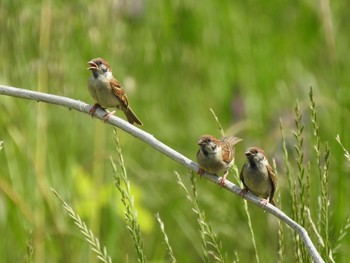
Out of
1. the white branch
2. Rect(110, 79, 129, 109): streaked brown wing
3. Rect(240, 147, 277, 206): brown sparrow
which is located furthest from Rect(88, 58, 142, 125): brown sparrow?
the white branch

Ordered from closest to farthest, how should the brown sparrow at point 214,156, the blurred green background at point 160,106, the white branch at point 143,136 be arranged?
1. the white branch at point 143,136
2. the brown sparrow at point 214,156
3. the blurred green background at point 160,106

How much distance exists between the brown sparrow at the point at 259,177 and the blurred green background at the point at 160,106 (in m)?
0.29

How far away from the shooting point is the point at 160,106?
243 inches

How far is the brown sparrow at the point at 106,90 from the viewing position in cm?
348

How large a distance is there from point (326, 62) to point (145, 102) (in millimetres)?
1356

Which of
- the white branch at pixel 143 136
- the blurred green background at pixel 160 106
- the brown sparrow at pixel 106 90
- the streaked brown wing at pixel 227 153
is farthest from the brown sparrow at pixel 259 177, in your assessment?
the white branch at pixel 143 136

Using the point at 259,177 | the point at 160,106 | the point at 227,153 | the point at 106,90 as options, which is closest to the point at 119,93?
the point at 106,90

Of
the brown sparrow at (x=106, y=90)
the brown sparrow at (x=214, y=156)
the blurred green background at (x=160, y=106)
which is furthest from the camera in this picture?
the blurred green background at (x=160, y=106)

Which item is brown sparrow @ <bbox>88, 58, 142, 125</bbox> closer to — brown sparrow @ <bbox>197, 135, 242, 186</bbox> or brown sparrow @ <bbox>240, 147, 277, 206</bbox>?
brown sparrow @ <bbox>197, 135, 242, 186</bbox>

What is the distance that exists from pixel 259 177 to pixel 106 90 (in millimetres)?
772

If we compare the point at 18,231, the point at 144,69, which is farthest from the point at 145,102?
the point at 18,231

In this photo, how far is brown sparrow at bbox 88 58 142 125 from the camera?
348cm

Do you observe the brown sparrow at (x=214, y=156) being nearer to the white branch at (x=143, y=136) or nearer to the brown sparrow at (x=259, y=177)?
the brown sparrow at (x=259, y=177)

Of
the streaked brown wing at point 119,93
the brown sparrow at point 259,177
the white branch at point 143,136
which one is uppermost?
the streaked brown wing at point 119,93
